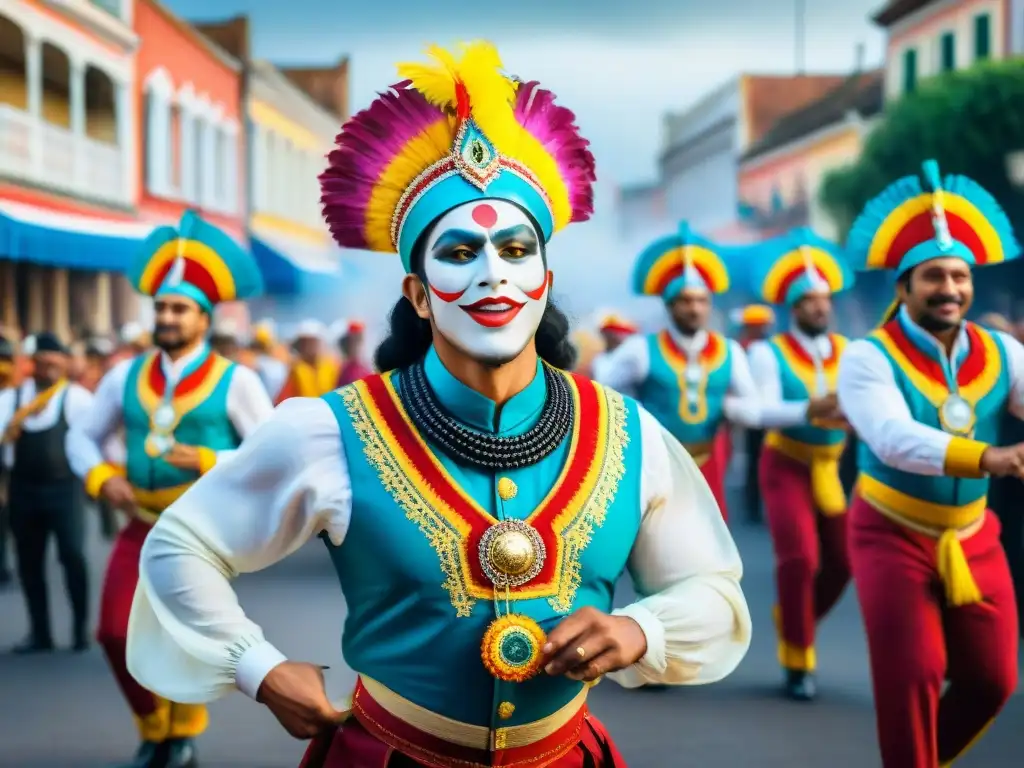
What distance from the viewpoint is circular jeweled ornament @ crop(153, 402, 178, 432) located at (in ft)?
20.9

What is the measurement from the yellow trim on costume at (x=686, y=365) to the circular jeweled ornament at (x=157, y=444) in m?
2.87

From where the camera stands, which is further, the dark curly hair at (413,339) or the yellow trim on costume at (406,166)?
the dark curly hair at (413,339)

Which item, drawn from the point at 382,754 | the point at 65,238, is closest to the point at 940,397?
the point at 382,754

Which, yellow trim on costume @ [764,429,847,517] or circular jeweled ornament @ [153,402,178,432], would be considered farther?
yellow trim on costume @ [764,429,847,517]

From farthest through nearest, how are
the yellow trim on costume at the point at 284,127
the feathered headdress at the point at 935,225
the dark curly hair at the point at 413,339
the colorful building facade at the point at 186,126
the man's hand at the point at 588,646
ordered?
1. the yellow trim on costume at the point at 284,127
2. the colorful building facade at the point at 186,126
3. the feathered headdress at the point at 935,225
4. the dark curly hair at the point at 413,339
5. the man's hand at the point at 588,646

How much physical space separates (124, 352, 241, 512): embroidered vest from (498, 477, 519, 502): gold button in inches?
138

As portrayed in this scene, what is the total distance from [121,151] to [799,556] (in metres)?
17.1

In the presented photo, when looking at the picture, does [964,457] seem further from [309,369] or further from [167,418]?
[309,369]

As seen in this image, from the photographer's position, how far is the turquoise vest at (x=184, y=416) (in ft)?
20.6

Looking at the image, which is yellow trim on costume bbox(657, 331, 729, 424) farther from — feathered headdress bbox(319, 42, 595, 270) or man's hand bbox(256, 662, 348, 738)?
man's hand bbox(256, 662, 348, 738)

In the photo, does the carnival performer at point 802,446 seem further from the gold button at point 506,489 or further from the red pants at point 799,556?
the gold button at point 506,489

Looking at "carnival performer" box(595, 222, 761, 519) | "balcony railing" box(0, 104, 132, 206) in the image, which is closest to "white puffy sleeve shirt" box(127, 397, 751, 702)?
"carnival performer" box(595, 222, 761, 519)

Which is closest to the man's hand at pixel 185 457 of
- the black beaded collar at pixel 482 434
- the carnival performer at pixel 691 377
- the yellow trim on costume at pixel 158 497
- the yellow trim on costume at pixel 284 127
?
Answer: the yellow trim on costume at pixel 158 497

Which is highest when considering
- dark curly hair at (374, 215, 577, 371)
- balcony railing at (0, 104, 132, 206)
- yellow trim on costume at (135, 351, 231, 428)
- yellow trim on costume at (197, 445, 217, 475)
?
balcony railing at (0, 104, 132, 206)
